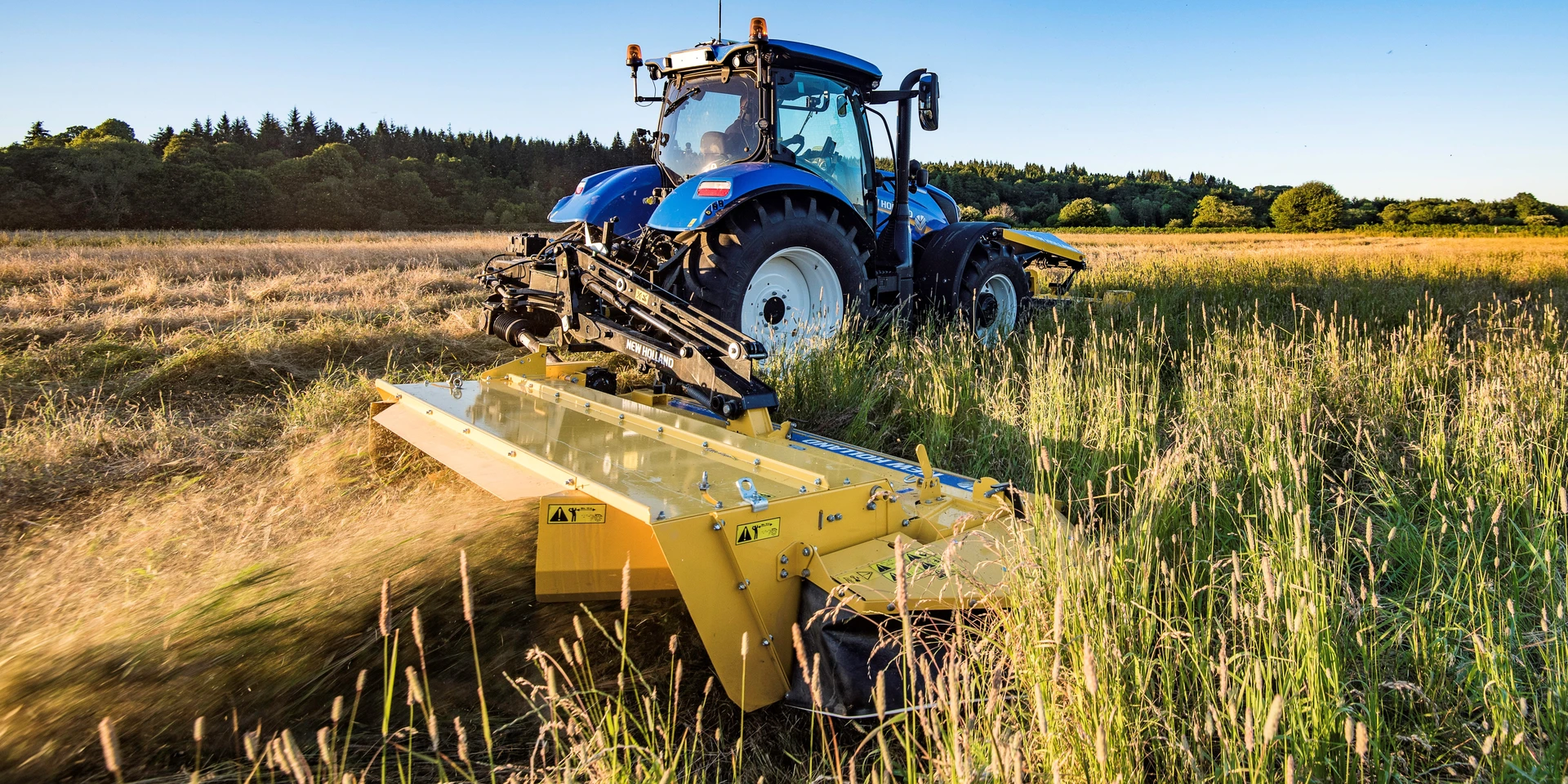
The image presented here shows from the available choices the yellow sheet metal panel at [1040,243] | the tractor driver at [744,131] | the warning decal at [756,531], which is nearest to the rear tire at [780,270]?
the tractor driver at [744,131]

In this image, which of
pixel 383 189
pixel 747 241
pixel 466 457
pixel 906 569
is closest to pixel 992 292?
pixel 747 241

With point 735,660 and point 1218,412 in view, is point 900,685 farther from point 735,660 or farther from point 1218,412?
point 1218,412

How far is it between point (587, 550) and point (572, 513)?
0.12m

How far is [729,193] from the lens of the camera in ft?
15.1

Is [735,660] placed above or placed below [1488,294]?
below

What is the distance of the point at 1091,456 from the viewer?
3.71m

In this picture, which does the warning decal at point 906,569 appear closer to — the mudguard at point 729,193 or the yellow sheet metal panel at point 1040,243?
the mudguard at point 729,193

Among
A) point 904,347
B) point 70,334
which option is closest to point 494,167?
point 70,334

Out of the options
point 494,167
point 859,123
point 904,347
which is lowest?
point 904,347

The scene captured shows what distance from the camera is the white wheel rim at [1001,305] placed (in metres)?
6.65

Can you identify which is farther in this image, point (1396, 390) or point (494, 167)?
point (494, 167)

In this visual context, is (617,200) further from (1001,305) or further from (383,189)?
(383,189)

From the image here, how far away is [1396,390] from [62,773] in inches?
207

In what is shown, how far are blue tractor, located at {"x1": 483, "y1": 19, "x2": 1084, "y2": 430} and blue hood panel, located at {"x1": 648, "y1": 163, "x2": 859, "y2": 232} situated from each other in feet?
0.03
